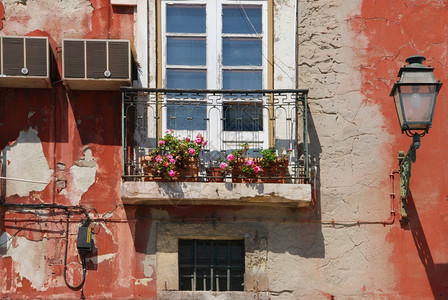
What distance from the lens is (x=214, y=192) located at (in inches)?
300

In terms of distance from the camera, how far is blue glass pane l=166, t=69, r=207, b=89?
816 centimetres

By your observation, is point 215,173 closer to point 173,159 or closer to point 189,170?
point 189,170

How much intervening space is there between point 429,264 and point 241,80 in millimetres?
2701

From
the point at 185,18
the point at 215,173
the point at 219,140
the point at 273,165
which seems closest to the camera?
the point at 273,165

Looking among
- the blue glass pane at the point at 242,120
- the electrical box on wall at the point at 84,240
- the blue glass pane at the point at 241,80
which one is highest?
the blue glass pane at the point at 241,80

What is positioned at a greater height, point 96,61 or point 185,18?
point 185,18

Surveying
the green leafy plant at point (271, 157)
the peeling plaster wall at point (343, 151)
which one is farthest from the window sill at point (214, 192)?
the peeling plaster wall at point (343, 151)

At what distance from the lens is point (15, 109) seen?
7.93 m

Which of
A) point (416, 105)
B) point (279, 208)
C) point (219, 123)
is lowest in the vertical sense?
point (279, 208)

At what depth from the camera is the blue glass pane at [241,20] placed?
27.0 feet

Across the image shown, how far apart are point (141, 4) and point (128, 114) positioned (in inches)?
46.1

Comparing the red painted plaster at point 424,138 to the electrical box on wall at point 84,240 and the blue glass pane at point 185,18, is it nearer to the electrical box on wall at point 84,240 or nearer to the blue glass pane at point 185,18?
the blue glass pane at point 185,18

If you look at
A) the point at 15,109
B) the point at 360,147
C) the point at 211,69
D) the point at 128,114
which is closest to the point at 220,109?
the point at 211,69

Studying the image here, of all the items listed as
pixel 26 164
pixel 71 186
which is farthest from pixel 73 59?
pixel 71 186
